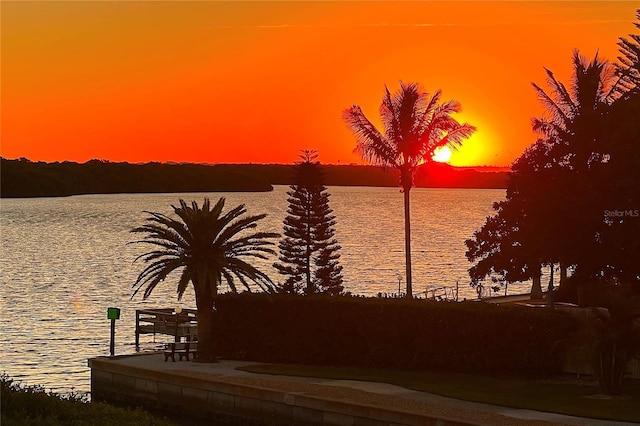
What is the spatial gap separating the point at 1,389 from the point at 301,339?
1383cm

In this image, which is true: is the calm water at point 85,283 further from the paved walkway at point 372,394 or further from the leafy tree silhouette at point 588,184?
the leafy tree silhouette at point 588,184

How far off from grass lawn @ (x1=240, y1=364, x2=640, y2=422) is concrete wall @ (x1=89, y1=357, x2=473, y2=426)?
8.82 feet

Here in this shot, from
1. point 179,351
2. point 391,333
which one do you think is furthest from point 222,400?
point 179,351

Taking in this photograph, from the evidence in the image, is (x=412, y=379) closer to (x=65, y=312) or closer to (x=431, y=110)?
(x=431, y=110)

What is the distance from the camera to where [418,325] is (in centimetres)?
3272

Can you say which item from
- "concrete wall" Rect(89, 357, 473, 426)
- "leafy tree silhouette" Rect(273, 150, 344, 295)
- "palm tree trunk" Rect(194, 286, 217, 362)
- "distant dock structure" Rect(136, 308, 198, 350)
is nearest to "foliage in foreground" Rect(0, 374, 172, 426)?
"concrete wall" Rect(89, 357, 473, 426)

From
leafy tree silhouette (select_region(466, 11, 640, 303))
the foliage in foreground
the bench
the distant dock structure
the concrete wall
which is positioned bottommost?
the concrete wall

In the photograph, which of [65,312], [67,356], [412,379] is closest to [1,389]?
[412,379]

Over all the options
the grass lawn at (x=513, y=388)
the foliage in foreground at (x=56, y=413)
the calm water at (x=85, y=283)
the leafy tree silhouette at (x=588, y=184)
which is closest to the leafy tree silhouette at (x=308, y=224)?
the calm water at (x=85, y=283)

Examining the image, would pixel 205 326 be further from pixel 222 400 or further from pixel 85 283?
pixel 85 283

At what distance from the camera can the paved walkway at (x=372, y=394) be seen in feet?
79.7

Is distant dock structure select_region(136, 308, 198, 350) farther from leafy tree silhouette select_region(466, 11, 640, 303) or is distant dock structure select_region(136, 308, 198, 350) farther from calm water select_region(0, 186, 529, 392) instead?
leafy tree silhouette select_region(466, 11, 640, 303)

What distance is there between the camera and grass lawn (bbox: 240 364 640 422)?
83.8 ft

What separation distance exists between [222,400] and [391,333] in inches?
238
